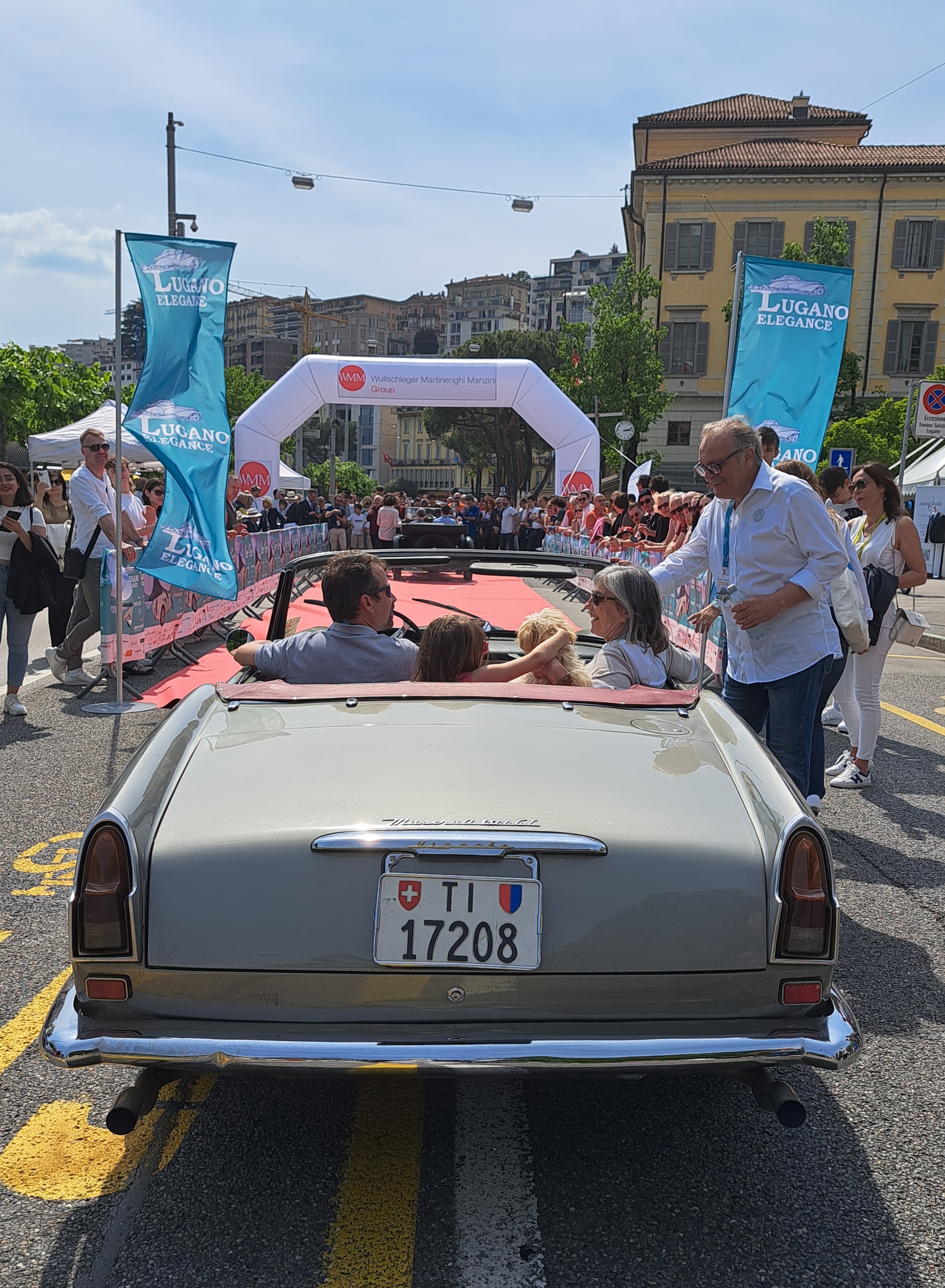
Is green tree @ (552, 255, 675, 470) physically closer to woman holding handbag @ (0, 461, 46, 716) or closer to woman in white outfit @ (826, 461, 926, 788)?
woman holding handbag @ (0, 461, 46, 716)

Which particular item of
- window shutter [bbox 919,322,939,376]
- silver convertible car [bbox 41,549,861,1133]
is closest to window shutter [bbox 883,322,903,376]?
window shutter [bbox 919,322,939,376]

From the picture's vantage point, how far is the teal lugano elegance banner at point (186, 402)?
8344mm

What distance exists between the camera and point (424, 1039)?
7.25 feet

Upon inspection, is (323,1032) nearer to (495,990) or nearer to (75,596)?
(495,990)

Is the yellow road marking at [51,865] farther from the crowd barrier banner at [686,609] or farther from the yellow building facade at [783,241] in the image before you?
the yellow building facade at [783,241]

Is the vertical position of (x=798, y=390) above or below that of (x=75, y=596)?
above

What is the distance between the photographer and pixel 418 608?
43.5 ft

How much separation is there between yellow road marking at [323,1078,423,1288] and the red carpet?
129 cm

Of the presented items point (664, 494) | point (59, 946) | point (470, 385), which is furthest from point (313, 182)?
point (59, 946)

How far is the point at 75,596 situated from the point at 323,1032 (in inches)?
310

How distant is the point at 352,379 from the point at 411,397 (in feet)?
4.65

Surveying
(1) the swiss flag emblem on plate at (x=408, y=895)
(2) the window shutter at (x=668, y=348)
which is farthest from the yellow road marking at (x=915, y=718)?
(2) the window shutter at (x=668, y=348)

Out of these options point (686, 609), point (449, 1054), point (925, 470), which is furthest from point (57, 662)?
point (925, 470)

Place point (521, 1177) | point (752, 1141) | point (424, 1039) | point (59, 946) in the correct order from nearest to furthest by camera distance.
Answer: point (424, 1039)
point (521, 1177)
point (752, 1141)
point (59, 946)
